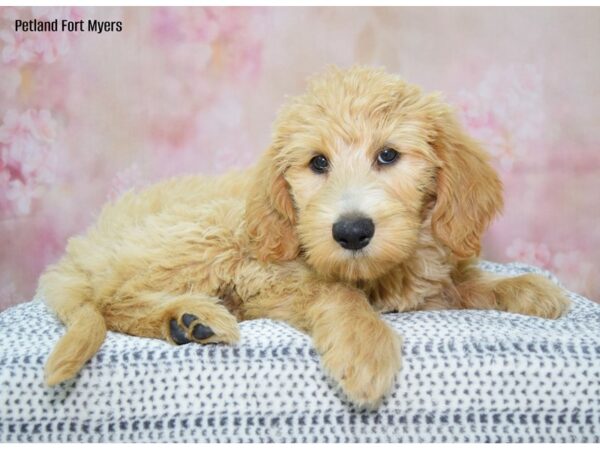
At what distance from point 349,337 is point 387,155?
722 mm

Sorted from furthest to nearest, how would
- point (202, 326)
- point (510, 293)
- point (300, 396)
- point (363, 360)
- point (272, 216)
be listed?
point (510, 293)
point (272, 216)
point (202, 326)
point (300, 396)
point (363, 360)

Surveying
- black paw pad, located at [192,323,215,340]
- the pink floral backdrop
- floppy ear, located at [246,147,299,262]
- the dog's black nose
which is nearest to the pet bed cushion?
black paw pad, located at [192,323,215,340]

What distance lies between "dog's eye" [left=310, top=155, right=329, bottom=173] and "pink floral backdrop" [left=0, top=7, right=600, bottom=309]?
127cm

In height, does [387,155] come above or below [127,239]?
above

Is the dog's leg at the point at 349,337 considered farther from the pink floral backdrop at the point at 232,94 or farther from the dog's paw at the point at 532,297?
the pink floral backdrop at the point at 232,94

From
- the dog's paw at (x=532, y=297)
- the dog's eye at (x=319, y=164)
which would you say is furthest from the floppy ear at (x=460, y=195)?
the dog's eye at (x=319, y=164)

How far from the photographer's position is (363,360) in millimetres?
1918

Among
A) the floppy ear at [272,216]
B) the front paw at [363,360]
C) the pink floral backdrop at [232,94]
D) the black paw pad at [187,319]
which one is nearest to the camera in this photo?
the front paw at [363,360]

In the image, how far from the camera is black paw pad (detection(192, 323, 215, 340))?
6.88ft

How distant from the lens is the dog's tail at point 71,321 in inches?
76.9

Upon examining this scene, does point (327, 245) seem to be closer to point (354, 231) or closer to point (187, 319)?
point (354, 231)

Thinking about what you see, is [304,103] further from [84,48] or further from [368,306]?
[84,48]

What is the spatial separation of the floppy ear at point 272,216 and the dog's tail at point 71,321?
0.65 m

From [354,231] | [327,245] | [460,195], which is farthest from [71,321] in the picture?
[460,195]
